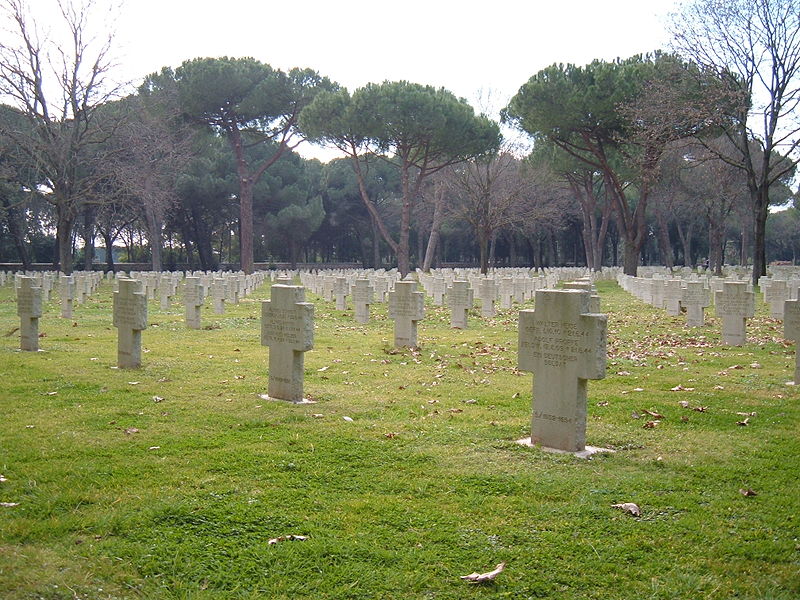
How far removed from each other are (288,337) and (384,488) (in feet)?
9.32

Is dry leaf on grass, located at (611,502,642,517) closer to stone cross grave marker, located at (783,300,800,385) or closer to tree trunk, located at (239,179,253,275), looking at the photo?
stone cross grave marker, located at (783,300,800,385)

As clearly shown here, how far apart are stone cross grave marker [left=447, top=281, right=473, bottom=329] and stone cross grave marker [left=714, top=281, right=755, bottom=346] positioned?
4.76 meters

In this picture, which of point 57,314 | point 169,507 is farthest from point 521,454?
point 57,314

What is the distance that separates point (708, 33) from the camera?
80.4 ft

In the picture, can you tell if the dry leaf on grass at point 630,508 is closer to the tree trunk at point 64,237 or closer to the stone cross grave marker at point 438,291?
the stone cross grave marker at point 438,291

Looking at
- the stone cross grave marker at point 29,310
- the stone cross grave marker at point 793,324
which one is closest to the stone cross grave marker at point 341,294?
the stone cross grave marker at point 29,310

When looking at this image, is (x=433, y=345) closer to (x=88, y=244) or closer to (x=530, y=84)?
(x=530, y=84)

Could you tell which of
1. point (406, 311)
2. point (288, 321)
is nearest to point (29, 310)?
point (288, 321)

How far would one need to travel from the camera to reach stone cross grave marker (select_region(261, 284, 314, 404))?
715 centimetres

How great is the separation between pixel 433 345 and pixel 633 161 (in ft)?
59.3

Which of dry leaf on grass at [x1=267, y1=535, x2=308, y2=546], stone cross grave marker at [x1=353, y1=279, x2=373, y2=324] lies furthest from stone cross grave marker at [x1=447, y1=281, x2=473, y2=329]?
dry leaf on grass at [x1=267, y1=535, x2=308, y2=546]

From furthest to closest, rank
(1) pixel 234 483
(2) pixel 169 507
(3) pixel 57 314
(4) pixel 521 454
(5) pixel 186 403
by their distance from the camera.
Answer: (3) pixel 57 314 → (5) pixel 186 403 → (4) pixel 521 454 → (1) pixel 234 483 → (2) pixel 169 507

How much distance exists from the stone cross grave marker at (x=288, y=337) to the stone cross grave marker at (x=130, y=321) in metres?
2.30

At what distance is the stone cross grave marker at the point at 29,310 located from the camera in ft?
33.0
